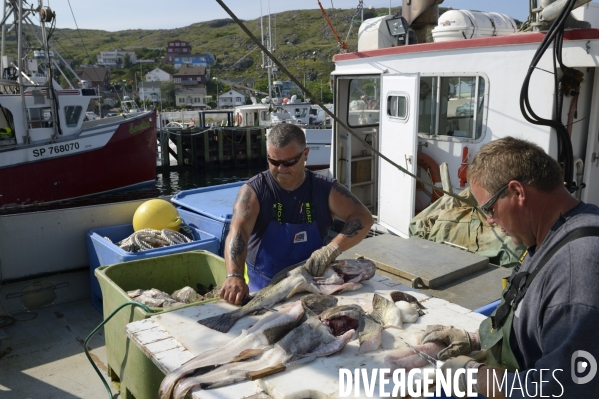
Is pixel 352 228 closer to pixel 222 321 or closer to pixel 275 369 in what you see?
pixel 222 321

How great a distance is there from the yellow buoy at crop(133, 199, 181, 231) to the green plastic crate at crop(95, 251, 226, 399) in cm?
155

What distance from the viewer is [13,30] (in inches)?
704

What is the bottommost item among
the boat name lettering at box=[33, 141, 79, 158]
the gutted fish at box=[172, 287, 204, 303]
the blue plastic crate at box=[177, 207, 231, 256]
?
the boat name lettering at box=[33, 141, 79, 158]

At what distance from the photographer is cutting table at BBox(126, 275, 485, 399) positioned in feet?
7.04

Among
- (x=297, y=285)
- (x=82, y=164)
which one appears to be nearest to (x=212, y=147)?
(x=82, y=164)

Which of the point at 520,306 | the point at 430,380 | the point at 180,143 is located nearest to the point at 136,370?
the point at 430,380

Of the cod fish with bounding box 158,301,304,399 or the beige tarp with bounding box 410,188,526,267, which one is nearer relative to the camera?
the cod fish with bounding box 158,301,304,399

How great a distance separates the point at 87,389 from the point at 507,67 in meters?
5.54

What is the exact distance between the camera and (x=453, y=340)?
8.04ft

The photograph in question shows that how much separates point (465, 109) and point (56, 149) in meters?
16.8

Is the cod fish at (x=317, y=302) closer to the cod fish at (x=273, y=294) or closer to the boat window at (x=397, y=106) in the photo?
the cod fish at (x=273, y=294)

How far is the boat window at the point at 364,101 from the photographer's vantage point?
26.7ft

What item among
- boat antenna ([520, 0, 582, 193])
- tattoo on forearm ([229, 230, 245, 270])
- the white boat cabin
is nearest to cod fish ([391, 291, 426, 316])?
tattoo on forearm ([229, 230, 245, 270])

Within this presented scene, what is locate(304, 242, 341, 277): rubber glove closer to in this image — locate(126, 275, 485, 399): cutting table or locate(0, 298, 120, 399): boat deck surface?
locate(126, 275, 485, 399): cutting table
